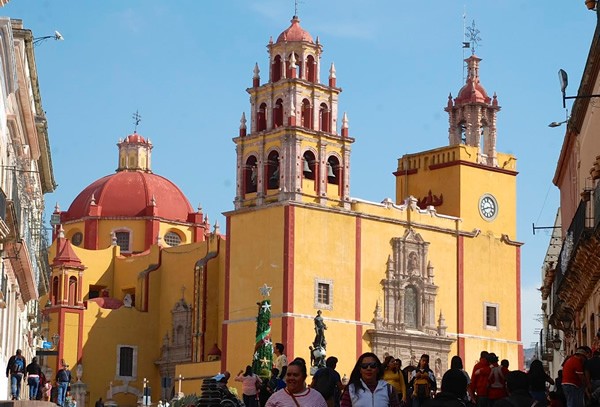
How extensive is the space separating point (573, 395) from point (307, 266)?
1510 inches

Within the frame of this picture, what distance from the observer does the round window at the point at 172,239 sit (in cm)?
7219

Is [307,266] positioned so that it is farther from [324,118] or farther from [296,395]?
[296,395]

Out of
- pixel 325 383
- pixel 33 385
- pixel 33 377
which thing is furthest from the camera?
pixel 33 385

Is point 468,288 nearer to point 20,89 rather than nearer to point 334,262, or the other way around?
point 334,262

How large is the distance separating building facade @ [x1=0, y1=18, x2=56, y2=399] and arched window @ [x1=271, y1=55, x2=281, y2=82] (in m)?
17.1

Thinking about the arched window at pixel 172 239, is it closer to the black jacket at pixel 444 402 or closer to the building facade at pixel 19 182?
the building facade at pixel 19 182

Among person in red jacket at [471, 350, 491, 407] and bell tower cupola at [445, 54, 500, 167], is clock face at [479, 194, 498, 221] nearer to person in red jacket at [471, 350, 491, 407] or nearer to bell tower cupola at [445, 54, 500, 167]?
bell tower cupola at [445, 54, 500, 167]

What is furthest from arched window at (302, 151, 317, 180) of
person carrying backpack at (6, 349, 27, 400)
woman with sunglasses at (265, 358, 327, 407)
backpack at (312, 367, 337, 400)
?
woman with sunglasses at (265, 358, 327, 407)

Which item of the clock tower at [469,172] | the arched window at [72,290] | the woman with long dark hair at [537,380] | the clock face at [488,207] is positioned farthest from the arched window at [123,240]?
the woman with long dark hair at [537,380]

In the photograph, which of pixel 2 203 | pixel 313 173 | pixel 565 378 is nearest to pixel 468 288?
pixel 313 173

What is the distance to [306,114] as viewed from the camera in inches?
2285

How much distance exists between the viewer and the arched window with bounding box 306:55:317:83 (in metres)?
58.4

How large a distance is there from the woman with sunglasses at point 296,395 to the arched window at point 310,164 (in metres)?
45.7

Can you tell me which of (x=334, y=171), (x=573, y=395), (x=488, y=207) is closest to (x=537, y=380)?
(x=573, y=395)
